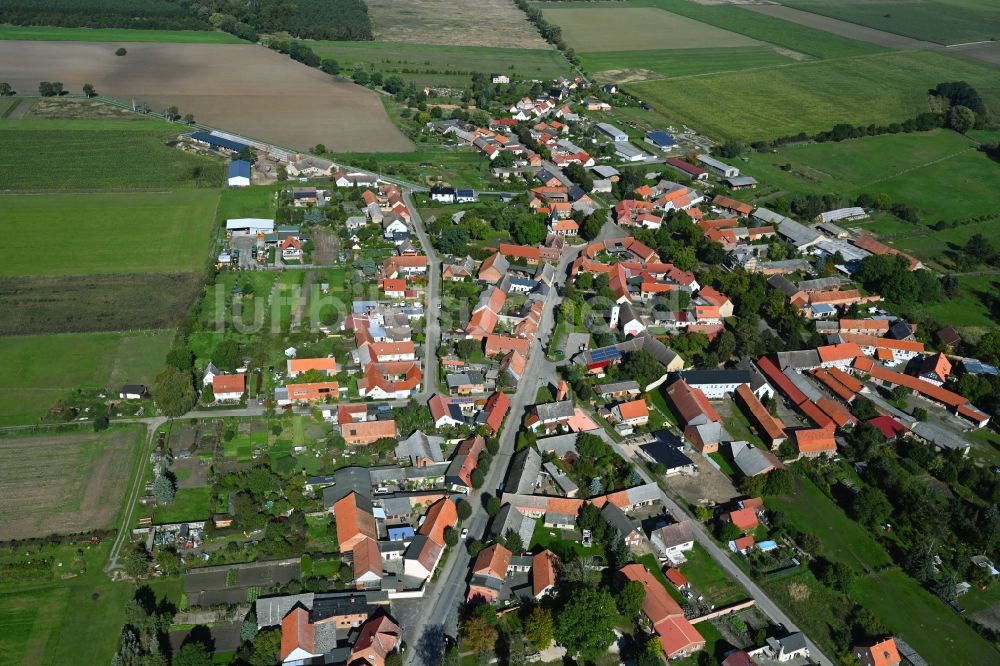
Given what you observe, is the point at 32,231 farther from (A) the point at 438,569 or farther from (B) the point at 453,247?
(A) the point at 438,569

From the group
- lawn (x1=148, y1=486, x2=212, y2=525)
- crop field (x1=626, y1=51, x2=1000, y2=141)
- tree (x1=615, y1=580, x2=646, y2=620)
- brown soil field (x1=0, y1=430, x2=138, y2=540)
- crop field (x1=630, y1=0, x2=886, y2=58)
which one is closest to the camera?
tree (x1=615, y1=580, x2=646, y2=620)

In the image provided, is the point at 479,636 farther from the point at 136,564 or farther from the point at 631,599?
the point at 136,564

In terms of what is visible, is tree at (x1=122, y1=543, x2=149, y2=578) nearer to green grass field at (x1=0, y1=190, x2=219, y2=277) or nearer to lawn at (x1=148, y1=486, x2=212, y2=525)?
lawn at (x1=148, y1=486, x2=212, y2=525)

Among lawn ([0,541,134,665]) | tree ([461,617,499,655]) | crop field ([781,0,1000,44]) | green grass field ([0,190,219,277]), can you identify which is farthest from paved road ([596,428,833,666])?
crop field ([781,0,1000,44])

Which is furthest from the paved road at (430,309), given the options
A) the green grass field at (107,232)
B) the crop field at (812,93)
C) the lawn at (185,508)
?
the crop field at (812,93)

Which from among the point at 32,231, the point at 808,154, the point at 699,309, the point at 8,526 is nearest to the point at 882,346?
the point at 699,309

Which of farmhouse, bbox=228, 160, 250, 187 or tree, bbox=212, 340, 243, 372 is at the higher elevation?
farmhouse, bbox=228, 160, 250, 187
